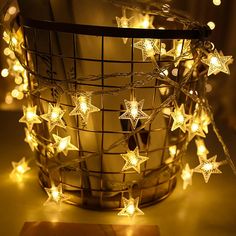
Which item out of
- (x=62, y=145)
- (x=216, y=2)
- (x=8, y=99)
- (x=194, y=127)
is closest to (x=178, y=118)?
(x=194, y=127)

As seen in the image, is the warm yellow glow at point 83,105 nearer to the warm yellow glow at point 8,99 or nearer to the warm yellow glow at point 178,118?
the warm yellow glow at point 178,118

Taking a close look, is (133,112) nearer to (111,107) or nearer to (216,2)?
(111,107)

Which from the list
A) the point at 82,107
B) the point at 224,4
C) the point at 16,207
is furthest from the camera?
the point at 224,4

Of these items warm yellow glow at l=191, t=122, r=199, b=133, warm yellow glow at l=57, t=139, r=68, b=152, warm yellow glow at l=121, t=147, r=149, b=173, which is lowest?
warm yellow glow at l=121, t=147, r=149, b=173

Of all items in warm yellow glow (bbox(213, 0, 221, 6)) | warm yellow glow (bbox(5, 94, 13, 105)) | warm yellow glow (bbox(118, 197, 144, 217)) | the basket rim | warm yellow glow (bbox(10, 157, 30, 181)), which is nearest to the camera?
the basket rim

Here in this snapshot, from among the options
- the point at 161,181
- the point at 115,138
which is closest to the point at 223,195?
the point at 161,181

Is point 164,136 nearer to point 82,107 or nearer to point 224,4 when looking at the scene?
point 82,107

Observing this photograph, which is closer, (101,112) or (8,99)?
(101,112)

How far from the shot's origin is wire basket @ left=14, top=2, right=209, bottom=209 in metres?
0.52

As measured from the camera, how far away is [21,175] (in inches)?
27.5

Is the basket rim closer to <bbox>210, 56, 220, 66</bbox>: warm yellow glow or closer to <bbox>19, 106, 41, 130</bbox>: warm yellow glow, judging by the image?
<bbox>210, 56, 220, 66</bbox>: warm yellow glow

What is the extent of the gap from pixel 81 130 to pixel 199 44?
0.21 metres

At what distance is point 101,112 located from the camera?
22.0 inches

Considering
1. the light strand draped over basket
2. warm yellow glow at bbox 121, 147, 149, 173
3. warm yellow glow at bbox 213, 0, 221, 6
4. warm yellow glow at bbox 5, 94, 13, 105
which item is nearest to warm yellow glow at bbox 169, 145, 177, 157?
the light strand draped over basket
